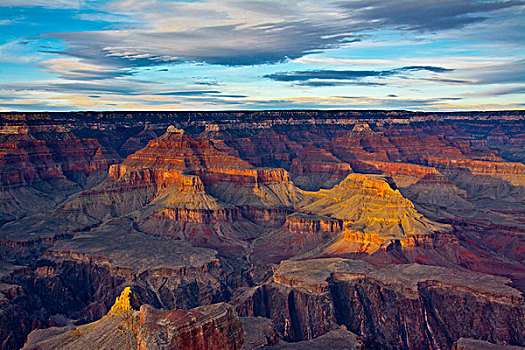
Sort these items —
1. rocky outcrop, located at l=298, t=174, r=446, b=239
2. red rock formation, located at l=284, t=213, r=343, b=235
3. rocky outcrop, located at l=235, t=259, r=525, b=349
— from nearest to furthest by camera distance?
rocky outcrop, located at l=235, t=259, r=525, b=349 < rocky outcrop, located at l=298, t=174, r=446, b=239 < red rock formation, located at l=284, t=213, r=343, b=235

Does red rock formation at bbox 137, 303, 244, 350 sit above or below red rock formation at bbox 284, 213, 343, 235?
above

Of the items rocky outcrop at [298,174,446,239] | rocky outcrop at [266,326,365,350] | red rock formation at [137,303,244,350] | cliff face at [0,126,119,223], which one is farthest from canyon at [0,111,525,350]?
cliff face at [0,126,119,223]

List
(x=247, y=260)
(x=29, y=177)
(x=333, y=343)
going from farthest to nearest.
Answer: (x=29, y=177)
(x=247, y=260)
(x=333, y=343)

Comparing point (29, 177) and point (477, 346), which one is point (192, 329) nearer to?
point (477, 346)

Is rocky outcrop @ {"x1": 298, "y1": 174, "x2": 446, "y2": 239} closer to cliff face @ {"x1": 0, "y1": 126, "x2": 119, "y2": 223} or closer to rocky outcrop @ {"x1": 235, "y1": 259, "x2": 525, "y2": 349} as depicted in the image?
rocky outcrop @ {"x1": 235, "y1": 259, "x2": 525, "y2": 349}

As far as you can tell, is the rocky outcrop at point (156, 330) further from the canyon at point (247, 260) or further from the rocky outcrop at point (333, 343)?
the rocky outcrop at point (333, 343)

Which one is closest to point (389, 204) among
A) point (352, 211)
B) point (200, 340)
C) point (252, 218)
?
point (352, 211)

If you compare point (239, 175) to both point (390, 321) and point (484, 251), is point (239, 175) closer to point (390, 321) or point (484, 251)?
point (484, 251)

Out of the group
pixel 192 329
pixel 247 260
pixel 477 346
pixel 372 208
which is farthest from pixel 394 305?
pixel 192 329
